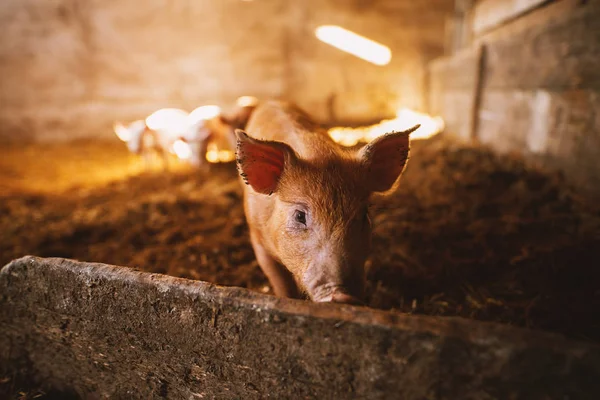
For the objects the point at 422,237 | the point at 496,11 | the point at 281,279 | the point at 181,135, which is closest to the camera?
the point at 281,279

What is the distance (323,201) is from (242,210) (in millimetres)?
2336

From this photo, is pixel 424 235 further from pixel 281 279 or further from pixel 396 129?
pixel 396 129

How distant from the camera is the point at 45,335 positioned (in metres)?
2.02

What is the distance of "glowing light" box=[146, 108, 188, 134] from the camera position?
663 cm

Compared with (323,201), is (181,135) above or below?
above

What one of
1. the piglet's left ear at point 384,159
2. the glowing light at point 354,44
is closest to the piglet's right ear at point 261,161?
the piglet's left ear at point 384,159

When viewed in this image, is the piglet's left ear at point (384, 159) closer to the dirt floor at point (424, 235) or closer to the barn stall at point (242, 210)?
the dirt floor at point (424, 235)

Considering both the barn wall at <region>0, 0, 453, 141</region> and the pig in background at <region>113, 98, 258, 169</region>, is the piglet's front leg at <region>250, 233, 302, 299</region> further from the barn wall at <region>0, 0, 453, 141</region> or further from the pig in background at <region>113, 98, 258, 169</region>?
the barn wall at <region>0, 0, 453, 141</region>

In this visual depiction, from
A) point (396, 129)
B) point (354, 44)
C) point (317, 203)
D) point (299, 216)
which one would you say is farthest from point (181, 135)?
point (354, 44)

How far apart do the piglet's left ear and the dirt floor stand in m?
0.16

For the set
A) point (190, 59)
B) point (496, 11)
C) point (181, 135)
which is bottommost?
point (181, 135)

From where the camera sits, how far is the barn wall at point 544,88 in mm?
3316

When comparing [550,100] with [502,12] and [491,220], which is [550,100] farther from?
[502,12]

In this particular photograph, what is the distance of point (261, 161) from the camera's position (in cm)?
221
